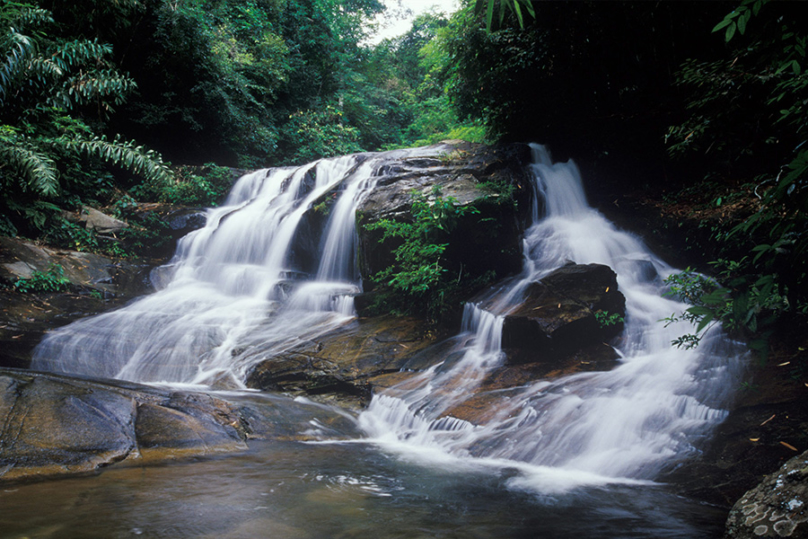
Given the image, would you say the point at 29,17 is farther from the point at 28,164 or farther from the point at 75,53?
the point at 28,164

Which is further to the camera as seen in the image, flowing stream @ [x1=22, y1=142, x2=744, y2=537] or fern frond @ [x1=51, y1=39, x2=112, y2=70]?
fern frond @ [x1=51, y1=39, x2=112, y2=70]

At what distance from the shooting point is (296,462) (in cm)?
417

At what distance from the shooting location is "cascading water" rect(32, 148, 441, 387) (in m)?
7.30

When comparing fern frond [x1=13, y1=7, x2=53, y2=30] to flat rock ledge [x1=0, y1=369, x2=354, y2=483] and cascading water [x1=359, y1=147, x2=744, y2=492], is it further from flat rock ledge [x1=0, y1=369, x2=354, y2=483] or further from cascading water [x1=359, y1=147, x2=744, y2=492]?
cascading water [x1=359, y1=147, x2=744, y2=492]

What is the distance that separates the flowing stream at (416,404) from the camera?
10.1ft

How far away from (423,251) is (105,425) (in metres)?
4.94

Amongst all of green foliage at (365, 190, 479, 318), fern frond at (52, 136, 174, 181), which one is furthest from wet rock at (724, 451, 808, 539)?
fern frond at (52, 136, 174, 181)

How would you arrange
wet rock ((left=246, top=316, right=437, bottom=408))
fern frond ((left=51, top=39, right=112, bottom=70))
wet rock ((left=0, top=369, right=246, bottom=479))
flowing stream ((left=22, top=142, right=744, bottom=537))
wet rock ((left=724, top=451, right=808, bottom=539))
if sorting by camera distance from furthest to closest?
1. fern frond ((left=51, top=39, right=112, bottom=70))
2. wet rock ((left=246, top=316, right=437, bottom=408))
3. wet rock ((left=0, top=369, right=246, bottom=479))
4. flowing stream ((left=22, top=142, right=744, bottom=537))
5. wet rock ((left=724, top=451, right=808, bottom=539))

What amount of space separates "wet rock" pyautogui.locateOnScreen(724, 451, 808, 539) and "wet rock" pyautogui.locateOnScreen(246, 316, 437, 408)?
4.58m

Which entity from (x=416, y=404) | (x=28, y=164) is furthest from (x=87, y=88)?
(x=416, y=404)

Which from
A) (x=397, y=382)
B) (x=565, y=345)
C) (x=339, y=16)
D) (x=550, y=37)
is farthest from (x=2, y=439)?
(x=339, y=16)

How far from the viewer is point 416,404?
226 inches

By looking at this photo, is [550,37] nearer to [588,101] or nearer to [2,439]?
[588,101]

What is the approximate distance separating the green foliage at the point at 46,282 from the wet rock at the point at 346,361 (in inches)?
186
